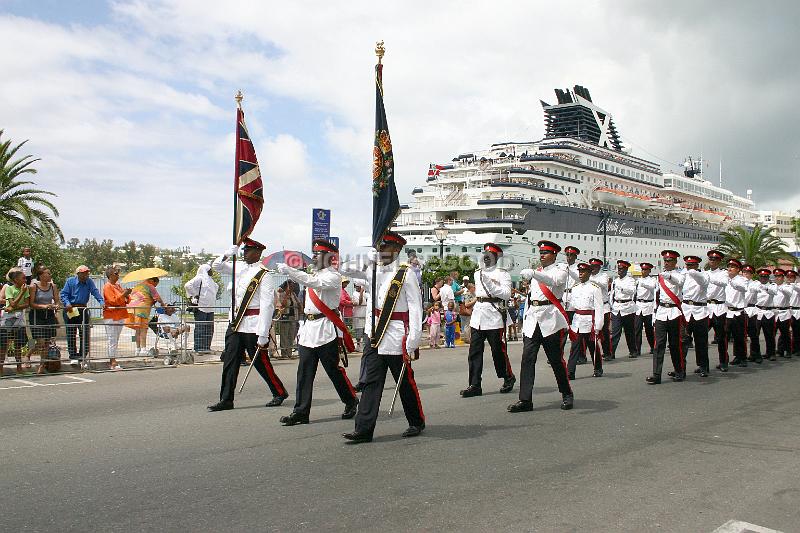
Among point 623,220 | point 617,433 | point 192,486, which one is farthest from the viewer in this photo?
point 623,220

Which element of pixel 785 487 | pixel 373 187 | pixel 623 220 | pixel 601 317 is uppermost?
pixel 623 220

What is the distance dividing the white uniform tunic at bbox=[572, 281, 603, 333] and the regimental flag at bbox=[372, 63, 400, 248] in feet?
18.7

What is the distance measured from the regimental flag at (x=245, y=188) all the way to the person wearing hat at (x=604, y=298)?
265 inches

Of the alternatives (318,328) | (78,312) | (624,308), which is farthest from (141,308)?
(624,308)

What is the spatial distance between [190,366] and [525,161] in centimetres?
4307

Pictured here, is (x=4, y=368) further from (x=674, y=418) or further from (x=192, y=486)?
(x=674, y=418)

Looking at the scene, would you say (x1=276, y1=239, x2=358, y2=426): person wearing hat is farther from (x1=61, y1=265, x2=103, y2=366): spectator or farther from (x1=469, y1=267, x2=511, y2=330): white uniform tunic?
(x1=61, y1=265, x2=103, y2=366): spectator

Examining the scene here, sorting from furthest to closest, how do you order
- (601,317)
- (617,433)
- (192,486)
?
(601,317) < (617,433) < (192,486)

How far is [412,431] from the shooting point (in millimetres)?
7137

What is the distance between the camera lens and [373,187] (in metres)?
7.53

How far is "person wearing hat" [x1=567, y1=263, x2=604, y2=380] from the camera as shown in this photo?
12.2 metres

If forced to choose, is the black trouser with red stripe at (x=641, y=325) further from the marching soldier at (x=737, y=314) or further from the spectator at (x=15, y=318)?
the spectator at (x=15, y=318)

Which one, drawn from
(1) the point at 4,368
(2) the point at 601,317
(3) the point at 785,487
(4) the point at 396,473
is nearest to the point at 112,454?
(4) the point at 396,473

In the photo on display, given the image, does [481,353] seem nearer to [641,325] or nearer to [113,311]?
[113,311]
